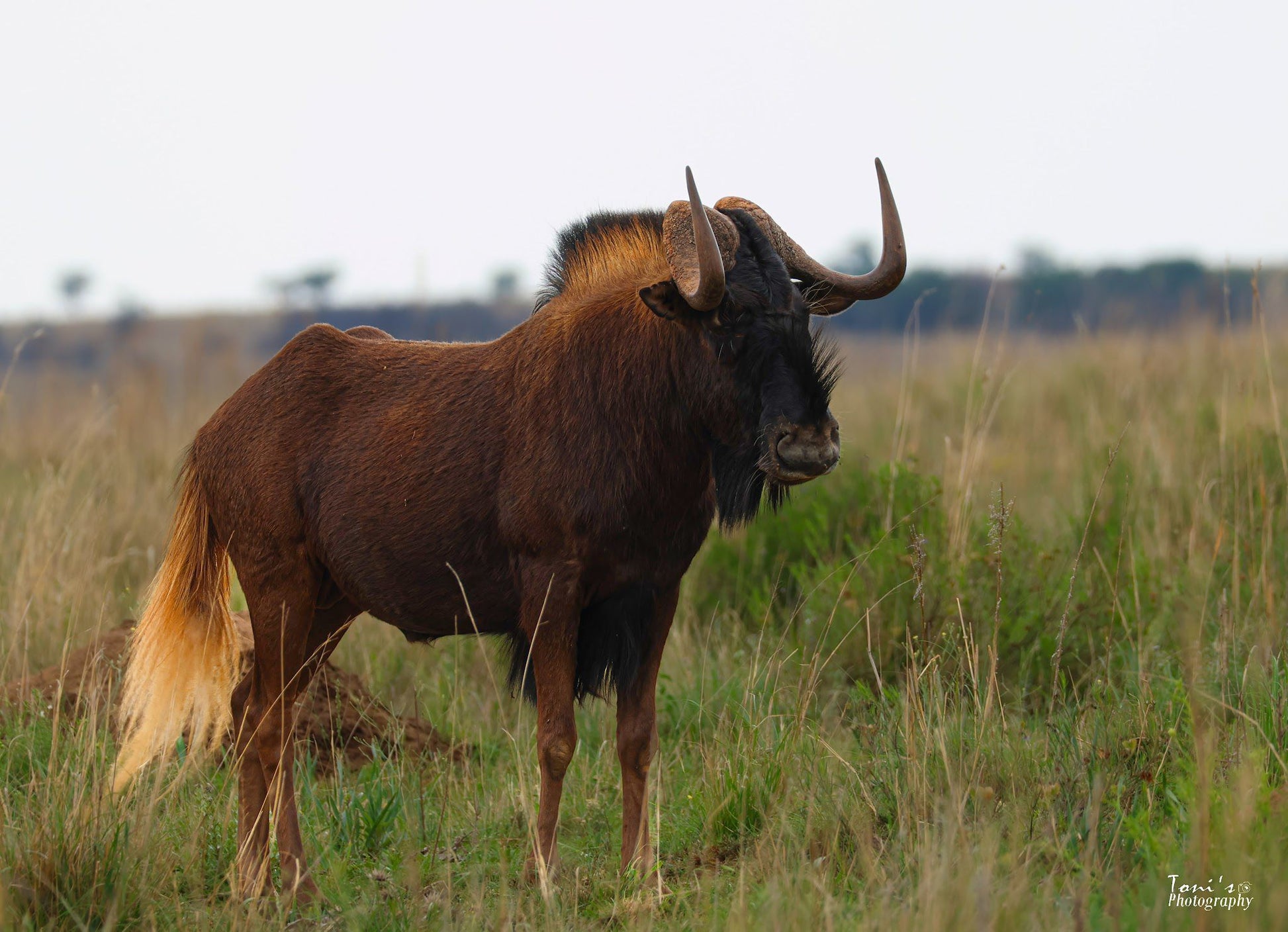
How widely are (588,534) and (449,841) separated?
54.6 inches

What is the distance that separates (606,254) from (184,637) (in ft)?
7.27

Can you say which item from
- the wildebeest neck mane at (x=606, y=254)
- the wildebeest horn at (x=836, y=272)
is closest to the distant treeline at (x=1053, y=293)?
the wildebeest neck mane at (x=606, y=254)

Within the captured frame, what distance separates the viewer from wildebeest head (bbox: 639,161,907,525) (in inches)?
137

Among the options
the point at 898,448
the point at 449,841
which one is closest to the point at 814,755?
the point at 449,841

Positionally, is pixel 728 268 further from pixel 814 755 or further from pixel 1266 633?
pixel 1266 633


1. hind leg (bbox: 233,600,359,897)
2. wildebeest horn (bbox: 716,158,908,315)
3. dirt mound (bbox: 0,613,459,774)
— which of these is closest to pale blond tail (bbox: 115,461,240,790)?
hind leg (bbox: 233,600,359,897)

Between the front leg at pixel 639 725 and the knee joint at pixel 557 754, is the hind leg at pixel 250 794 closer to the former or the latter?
the knee joint at pixel 557 754

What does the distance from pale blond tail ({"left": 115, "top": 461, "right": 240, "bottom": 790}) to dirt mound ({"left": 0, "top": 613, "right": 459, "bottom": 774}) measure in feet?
2.02

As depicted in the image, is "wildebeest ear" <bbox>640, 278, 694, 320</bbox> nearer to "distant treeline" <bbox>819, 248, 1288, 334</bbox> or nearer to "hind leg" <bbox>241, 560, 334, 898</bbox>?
"hind leg" <bbox>241, 560, 334, 898</bbox>

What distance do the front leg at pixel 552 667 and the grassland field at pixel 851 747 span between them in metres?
0.23

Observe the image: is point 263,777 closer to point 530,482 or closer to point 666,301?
point 530,482

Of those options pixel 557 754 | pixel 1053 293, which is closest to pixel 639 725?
pixel 557 754

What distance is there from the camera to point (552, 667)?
149 inches

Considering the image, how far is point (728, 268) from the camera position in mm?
3637
